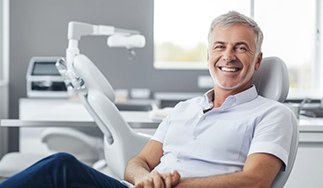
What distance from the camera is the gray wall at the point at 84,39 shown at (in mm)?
4812

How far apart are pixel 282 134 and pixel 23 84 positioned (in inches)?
143

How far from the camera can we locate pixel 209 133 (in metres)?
1.80

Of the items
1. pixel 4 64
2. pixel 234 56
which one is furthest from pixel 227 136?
pixel 4 64

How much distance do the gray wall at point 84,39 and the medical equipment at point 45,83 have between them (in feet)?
1.25

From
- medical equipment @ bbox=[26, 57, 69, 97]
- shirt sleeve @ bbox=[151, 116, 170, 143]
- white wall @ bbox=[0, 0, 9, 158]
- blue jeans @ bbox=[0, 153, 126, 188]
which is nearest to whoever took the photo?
blue jeans @ bbox=[0, 153, 126, 188]

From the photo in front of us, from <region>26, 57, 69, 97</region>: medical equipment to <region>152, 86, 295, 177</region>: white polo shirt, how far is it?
2.68 m

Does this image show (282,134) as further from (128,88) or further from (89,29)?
(128,88)

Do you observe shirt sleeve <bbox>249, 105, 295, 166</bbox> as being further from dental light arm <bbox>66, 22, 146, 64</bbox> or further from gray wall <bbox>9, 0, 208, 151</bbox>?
gray wall <bbox>9, 0, 208, 151</bbox>

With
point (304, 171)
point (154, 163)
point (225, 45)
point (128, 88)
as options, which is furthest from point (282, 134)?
point (128, 88)

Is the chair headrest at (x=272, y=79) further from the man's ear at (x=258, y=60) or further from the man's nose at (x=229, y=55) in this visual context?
the man's nose at (x=229, y=55)

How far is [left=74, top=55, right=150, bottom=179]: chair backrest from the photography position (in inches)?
91.4

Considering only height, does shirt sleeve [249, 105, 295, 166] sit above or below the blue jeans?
above

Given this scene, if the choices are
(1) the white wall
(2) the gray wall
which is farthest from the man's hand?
(1) the white wall

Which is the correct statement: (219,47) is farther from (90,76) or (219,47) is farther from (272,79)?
(90,76)
